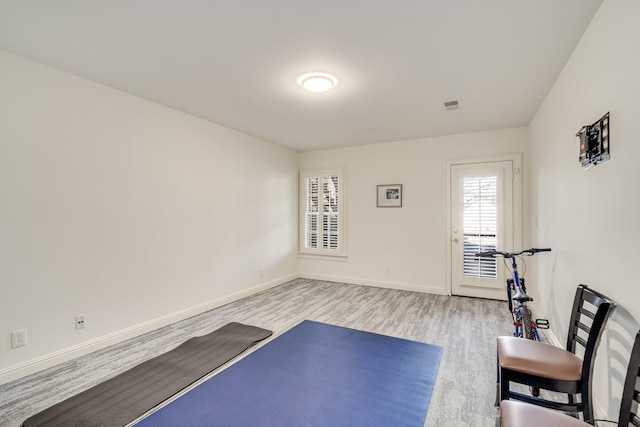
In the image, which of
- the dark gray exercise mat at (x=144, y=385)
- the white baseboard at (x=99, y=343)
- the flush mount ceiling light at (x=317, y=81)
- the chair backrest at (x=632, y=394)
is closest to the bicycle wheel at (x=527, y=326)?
the chair backrest at (x=632, y=394)

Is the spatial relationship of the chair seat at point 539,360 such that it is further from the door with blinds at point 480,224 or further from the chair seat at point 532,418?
the door with blinds at point 480,224

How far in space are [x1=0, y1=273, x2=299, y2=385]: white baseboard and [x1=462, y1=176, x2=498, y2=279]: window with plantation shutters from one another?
11.9 feet

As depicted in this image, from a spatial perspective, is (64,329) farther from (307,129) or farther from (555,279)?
(555,279)

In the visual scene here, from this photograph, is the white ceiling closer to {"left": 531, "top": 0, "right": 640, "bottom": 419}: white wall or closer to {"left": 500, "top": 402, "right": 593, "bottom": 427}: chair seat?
{"left": 531, "top": 0, "right": 640, "bottom": 419}: white wall

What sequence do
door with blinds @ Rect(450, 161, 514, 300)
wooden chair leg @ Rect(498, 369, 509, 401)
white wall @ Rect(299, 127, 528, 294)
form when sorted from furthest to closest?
white wall @ Rect(299, 127, 528, 294), door with blinds @ Rect(450, 161, 514, 300), wooden chair leg @ Rect(498, 369, 509, 401)

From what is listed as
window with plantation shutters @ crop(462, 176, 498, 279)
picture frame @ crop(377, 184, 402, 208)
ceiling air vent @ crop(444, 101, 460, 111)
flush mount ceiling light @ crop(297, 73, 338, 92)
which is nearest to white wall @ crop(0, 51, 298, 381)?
flush mount ceiling light @ crop(297, 73, 338, 92)

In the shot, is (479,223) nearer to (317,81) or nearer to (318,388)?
(317,81)

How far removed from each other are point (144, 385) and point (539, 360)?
8.56 ft

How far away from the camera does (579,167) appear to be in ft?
7.11

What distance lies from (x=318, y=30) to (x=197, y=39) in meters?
0.89

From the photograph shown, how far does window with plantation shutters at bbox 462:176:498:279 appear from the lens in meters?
4.41

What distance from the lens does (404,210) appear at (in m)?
5.04

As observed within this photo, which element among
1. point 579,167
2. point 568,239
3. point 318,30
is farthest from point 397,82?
point 568,239

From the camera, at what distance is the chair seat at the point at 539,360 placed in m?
1.54
